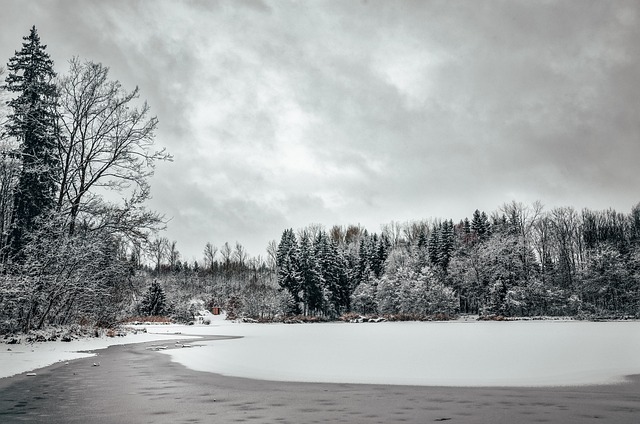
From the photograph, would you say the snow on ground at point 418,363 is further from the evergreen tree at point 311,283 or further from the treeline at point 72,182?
the evergreen tree at point 311,283

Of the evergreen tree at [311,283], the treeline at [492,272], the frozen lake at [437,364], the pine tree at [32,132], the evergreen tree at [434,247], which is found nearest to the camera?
the frozen lake at [437,364]

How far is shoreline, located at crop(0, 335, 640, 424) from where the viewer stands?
642 centimetres

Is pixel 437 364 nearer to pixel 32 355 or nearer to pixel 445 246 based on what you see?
pixel 32 355

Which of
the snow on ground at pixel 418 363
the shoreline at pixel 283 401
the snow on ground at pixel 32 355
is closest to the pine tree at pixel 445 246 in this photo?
the snow on ground at pixel 418 363

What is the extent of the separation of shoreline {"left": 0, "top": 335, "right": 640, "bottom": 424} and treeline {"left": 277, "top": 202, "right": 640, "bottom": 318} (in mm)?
53361

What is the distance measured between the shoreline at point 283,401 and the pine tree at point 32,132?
51.7ft

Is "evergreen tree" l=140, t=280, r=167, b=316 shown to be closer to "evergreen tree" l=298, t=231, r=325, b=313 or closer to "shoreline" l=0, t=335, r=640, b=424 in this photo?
"evergreen tree" l=298, t=231, r=325, b=313

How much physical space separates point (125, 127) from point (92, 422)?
2105 centimetres

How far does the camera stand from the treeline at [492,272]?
59.2 metres

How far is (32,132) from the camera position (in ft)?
77.2

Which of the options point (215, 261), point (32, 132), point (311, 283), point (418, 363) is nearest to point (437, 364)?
point (418, 363)

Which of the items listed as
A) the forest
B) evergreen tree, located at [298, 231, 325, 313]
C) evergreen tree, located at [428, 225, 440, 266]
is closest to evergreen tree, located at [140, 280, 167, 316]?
the forest

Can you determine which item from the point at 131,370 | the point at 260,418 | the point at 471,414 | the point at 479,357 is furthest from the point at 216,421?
the point at 479,357

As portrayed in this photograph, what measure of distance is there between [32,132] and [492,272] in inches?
2265
